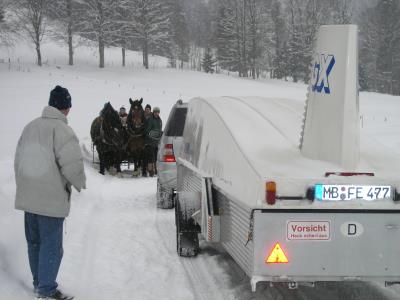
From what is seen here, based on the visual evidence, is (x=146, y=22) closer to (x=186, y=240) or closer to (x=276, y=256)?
(x=186, y=240)

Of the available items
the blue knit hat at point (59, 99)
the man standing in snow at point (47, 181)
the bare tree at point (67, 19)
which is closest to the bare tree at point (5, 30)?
the bare tree at point (67, 19)

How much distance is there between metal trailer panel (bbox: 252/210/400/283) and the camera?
4.38m

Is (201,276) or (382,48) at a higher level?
(382,48)

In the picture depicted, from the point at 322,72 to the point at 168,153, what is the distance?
18.4 ft

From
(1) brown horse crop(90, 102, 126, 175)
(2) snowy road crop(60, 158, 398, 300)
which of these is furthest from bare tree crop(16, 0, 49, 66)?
(2) snowy road crop(60, 158, 398, 300)

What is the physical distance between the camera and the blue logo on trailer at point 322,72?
478 centimetres

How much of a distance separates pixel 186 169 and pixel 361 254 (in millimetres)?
3688

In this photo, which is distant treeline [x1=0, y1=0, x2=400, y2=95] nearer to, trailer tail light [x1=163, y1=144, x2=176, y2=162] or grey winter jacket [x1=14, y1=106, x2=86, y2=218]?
trailer tail light [x1=163, y1=144, x2=176, y2=162]

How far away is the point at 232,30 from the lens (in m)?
72.6

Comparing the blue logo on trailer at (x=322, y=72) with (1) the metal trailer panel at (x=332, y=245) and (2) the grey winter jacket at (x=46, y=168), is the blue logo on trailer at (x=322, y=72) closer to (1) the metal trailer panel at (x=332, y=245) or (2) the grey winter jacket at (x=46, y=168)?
(1) the metal trailer panel at (x=332, y=245)

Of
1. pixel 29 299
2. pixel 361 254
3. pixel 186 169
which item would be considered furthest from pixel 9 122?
pixel 361 254

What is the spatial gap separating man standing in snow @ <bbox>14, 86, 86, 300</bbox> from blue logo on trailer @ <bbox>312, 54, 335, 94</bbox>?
2180mm

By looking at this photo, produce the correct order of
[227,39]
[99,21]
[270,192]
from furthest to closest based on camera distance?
1. [227,39]
2. [99,21]
3. [270,192]

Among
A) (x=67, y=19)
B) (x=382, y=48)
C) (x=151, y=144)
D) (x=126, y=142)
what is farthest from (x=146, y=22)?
(x=151, y=144)
